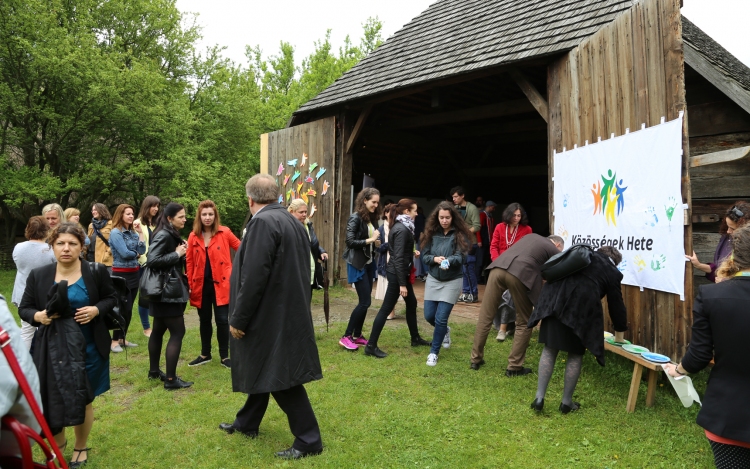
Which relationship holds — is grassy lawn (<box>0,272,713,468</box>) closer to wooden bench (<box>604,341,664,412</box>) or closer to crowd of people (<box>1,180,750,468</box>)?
wooden bench (<box>604,341,664,412</box>)

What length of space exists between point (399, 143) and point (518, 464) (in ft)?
32.6

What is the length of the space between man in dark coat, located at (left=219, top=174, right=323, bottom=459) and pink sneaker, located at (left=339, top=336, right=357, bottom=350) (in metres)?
2.47

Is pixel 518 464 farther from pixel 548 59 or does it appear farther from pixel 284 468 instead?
pixel 548 59

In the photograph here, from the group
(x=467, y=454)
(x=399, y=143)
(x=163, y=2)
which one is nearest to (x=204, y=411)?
(x=467, y=454)

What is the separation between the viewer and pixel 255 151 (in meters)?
27.2

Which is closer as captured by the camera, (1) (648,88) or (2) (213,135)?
(1) (648,88)

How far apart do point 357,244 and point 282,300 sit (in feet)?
8.89

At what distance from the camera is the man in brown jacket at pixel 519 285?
5.07m

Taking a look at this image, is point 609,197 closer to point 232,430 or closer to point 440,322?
point 440,322

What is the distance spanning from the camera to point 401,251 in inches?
223

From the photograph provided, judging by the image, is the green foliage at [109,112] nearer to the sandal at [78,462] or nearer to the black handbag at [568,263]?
the sandal at [78,462]

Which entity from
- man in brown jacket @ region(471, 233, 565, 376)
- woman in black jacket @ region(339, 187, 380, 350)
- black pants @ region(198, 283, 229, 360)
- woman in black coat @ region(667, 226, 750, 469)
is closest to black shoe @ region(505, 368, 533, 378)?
man in brown jacket @ region(471, 233, 565, 376)

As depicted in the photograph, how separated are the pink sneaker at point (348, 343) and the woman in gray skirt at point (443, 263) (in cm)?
94

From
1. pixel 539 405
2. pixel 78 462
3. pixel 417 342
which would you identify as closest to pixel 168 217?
pixel 78 462
